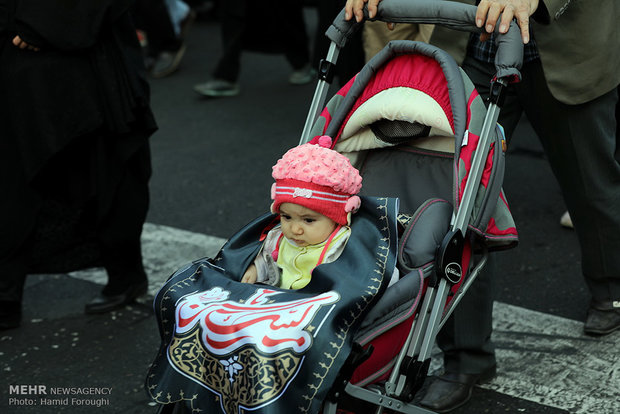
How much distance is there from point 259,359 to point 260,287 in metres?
0.32

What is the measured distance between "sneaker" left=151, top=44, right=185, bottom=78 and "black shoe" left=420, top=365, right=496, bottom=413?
648 centimetres

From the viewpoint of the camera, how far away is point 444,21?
298 cm

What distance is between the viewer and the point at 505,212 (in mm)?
2975

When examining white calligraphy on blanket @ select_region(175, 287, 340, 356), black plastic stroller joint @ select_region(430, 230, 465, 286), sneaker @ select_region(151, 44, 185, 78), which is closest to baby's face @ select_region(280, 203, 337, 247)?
white calligraphy on blanket @ select_region(175, 287, 340, 356)

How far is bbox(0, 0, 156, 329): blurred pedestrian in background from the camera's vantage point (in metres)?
3.94

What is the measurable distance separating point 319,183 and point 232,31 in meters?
5.46

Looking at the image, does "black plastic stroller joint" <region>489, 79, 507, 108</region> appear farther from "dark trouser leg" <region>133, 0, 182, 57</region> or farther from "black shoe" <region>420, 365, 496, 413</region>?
"dark trouser leg" <region>133, 0, 182, 57</region>

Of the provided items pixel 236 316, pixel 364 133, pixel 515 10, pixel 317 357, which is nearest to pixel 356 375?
pixel 317 357

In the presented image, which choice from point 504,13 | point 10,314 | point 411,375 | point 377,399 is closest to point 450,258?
point 411,375

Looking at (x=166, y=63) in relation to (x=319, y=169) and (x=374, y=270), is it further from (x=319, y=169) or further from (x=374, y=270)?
(x=374, y=270)

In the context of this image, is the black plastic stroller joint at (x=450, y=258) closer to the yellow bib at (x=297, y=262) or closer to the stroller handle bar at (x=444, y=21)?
the yellow bib at (x=297, y=262)

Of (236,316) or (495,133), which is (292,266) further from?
(495,133)

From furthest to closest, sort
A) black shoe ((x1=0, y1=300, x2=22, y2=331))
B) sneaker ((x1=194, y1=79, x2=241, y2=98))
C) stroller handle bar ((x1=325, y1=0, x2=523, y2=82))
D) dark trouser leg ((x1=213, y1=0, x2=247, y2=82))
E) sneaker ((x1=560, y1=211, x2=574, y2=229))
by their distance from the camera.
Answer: sneaker ((x1=194, y1=79, x2=241, y2=98)) < dark trouser leg ((x1=213, y1=0, x2=247, y2=82)) < sneaker ((x1=560, y1=211, x2=574, y2=229)) < black shoe ((x1=0, y1=300, x2=22, y2=331)) < stroller handle bar ((x1=325, y1=0, x2=523, y2=82))

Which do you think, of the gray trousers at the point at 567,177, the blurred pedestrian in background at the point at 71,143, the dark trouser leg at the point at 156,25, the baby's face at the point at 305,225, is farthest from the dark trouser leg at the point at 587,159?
Answer: the dark trouser leg at the point at 156,25
